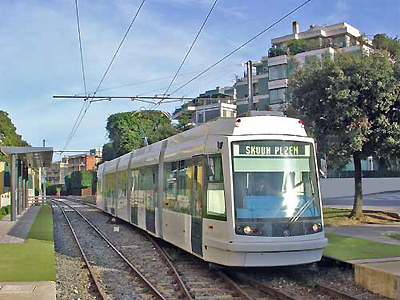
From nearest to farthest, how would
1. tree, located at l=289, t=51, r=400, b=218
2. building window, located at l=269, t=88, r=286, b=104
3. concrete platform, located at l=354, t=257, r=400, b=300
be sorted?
concrete platform, located at l=354, t=257, r=400, b=300 → tree, located at l=289, t=51, r=400, b=218 → building window, located at l=269, t=88, r=286, b=104

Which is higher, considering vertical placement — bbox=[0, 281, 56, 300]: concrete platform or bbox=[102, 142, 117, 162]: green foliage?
bbox=[102, 142, 117, 162]: green foliage

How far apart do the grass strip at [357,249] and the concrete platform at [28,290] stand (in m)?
5.86

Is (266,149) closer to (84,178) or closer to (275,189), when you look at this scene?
(275,189)

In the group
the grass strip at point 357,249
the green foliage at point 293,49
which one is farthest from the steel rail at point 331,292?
the green foliage at point 293,49

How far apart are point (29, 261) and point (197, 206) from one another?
Answer: 412 cm

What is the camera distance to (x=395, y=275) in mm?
9133

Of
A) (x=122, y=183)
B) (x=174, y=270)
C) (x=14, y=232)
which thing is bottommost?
(x=174, y=270)

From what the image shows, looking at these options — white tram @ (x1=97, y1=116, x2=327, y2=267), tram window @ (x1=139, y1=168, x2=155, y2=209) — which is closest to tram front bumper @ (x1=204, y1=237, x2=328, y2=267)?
white tram @ (x1=97, y1=116, x2=327, y2=267)

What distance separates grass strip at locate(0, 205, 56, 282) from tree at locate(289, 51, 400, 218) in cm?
1026

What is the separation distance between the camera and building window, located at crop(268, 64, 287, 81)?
5322cm

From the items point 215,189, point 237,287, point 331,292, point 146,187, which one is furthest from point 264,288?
point 146,187

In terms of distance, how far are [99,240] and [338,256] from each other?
33.3 feet

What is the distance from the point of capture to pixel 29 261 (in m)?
12.6

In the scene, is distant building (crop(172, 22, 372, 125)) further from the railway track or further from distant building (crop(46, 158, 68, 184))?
distant building (crop(46, 158, 68, 184))
